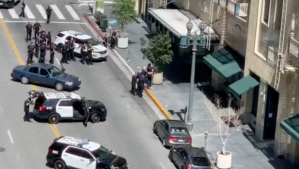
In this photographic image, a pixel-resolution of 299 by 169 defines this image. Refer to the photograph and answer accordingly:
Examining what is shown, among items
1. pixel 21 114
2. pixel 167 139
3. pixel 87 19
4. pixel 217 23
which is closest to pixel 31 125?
pixel 21 114

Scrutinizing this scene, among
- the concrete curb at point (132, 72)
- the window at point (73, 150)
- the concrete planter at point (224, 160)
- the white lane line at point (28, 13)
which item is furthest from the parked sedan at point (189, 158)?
the white lane line at point (28, 13)

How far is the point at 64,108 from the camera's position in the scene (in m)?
44.2

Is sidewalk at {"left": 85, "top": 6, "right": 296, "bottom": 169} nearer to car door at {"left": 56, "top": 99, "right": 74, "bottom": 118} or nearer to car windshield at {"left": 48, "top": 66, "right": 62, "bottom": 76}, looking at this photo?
car windshield at {"left": 48, "top": 66, "right": 62, "bottom": 76}

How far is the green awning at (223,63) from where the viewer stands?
47625 mm

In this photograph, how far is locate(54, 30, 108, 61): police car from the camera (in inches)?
2259

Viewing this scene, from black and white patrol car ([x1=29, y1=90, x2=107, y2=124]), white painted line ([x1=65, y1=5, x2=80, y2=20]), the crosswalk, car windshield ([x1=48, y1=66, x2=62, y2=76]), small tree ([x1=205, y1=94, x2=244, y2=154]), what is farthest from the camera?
white painted line ([x1=65, y1=5, x2=80, y2=20])

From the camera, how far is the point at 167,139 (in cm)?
4203

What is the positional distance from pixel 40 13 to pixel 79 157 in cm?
3507

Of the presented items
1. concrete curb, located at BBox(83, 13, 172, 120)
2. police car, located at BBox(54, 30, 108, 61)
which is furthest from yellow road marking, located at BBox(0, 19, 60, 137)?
concrete curb, located at BBox(83, 13, 172, 120)

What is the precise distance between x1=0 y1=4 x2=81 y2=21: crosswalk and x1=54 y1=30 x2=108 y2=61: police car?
9.77m

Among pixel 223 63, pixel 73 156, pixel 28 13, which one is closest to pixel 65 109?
pixel 73 156

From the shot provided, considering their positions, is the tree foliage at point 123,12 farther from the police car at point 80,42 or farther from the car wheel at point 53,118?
the car wheel at point 53,118

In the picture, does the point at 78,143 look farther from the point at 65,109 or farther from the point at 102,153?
the point at 65,109

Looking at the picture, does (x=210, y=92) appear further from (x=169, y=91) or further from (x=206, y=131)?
(x=206, y=131)
